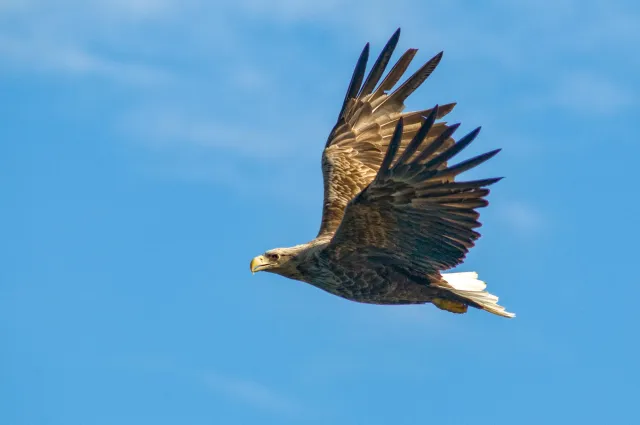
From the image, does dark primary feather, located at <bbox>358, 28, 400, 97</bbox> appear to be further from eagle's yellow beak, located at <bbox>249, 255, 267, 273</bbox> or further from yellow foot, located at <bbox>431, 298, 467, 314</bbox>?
yellow foot, located at <bbox>431, 298, 467, 314</bbox>

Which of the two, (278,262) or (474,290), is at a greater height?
(278,262)

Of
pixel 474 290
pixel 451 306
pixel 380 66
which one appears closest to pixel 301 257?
pixel 451 306

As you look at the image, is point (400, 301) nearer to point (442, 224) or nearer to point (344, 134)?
point (442, 224)

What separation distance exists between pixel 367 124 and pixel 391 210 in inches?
121

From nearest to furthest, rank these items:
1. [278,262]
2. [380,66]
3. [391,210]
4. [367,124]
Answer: [391,210] < [278,262] < [380,66] < [367,124]

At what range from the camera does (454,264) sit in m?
11.5

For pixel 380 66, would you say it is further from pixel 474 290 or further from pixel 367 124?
pixel 474 290

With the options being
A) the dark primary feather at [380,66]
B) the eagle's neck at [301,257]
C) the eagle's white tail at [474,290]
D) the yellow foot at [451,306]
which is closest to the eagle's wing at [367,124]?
the dark primary feather at [380,66]

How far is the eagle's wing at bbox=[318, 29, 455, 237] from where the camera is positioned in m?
13.5

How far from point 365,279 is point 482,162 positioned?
84.8 inches

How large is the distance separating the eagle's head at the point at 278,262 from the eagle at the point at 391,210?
1 cm

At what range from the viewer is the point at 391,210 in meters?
11.1

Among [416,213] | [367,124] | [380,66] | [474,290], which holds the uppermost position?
[380,66]

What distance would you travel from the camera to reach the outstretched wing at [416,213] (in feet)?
35.0
